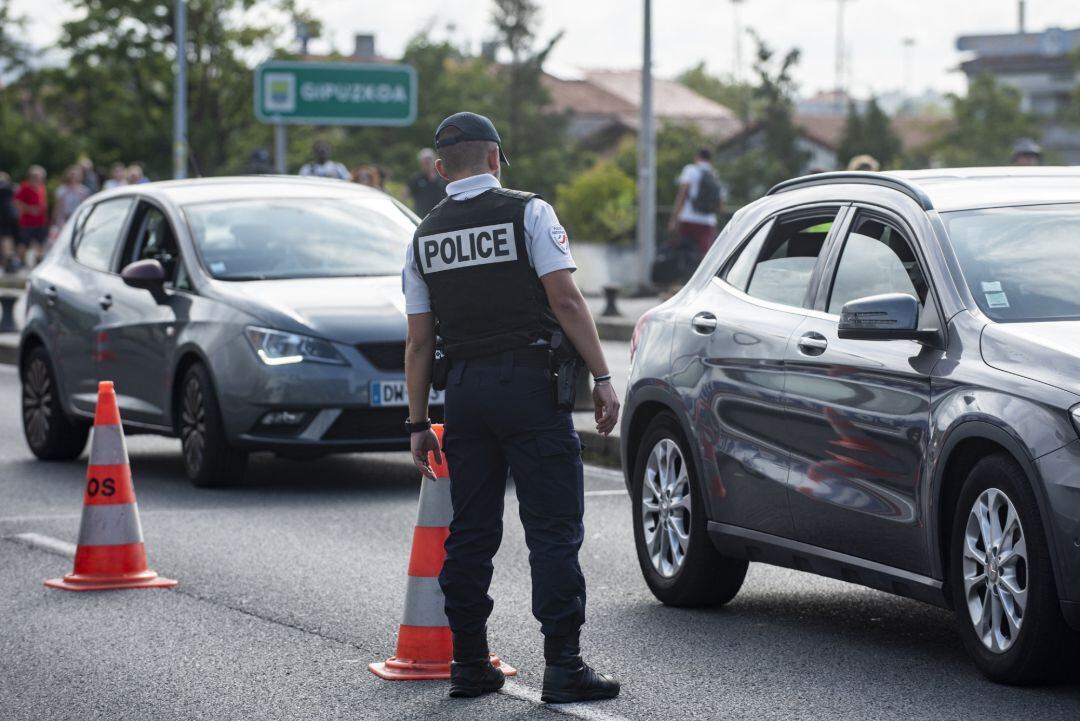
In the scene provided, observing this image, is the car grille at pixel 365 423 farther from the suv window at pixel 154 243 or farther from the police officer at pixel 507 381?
the police officer at pixel 507 381

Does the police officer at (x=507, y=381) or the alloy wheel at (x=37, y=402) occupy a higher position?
the police officer at (x=507, y=381)

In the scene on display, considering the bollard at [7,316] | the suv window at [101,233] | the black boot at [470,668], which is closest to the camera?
the black boot at [470,668]

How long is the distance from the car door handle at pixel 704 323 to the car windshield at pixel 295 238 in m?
4.76

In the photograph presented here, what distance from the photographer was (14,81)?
237 ft

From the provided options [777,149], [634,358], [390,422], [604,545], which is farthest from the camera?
[777,149]

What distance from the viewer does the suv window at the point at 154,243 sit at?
12562 mm

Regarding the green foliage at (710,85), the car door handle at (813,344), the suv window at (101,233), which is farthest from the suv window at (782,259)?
the green foliage at (710,85)

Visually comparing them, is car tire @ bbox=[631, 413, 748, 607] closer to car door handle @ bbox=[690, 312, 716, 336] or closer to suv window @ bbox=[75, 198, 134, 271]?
car door handle @ bbox=[690, 312, 716, 336]

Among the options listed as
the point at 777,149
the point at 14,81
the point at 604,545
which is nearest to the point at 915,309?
the point at 604,545

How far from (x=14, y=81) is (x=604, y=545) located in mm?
66358

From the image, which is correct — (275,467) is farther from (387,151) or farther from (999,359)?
(387,151)

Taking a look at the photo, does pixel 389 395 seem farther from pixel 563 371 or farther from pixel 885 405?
pixel 563 371

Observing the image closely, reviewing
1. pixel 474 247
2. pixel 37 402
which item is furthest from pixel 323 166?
pixel 474 247

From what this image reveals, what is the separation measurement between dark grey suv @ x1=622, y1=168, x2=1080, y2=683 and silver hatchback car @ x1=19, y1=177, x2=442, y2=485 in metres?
3.35
